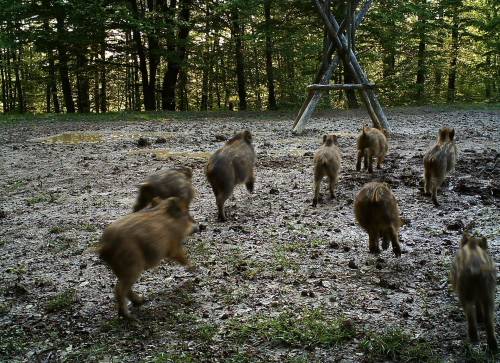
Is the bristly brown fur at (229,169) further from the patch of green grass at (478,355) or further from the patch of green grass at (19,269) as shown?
the patch of green grass at (478,355)

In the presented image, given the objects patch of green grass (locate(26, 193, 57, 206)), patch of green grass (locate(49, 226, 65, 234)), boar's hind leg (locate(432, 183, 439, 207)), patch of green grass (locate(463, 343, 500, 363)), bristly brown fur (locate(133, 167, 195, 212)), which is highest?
bristly brown fur (locate(133, 167, 195, 212))

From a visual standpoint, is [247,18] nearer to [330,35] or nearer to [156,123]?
[156,123]

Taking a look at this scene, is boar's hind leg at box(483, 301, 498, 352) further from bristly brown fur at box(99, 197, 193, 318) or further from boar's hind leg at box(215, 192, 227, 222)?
boar's hind leg at box(215, 192, 227, 222)

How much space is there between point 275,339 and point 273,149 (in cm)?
778

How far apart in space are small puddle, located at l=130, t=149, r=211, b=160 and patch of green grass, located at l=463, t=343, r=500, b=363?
7541mm

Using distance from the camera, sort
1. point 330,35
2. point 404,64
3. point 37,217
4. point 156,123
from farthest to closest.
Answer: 1. point 404,64
2. point 156,123
3. point 330,35
4. point 37,217

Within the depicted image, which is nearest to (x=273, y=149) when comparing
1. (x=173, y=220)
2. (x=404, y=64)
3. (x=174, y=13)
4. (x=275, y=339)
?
(x=173, y=220)

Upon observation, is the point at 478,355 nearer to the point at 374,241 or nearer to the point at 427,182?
the point at 374,241

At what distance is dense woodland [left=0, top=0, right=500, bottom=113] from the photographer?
72.2 ft

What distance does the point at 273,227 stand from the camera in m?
6.01

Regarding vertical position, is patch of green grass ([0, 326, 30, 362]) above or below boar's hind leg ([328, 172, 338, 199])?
below

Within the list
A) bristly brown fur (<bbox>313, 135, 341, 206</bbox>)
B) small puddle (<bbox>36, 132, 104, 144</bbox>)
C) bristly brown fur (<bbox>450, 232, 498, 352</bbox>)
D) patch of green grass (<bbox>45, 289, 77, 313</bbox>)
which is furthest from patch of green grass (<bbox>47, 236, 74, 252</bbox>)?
small puddle (<bbox>36, 132, 104, 144</bbox>)

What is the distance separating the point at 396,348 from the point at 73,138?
12.1m

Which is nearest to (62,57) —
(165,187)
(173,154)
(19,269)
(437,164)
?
(173,154)
